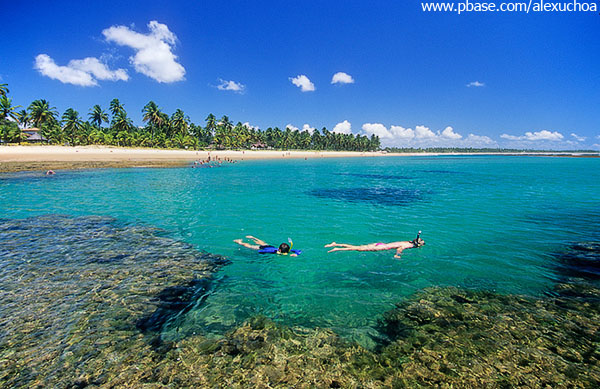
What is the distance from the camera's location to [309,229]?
1630 centimetres

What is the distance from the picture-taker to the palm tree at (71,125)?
3305 inches

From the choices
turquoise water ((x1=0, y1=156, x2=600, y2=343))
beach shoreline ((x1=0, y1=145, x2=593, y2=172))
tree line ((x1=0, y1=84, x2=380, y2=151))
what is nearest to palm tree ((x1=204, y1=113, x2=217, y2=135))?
tree line ((x1=0, y1=84, x2=380, y2=151))

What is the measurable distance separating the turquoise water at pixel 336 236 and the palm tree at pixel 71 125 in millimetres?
69325

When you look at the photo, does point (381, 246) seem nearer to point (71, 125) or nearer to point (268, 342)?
point (268, 342)

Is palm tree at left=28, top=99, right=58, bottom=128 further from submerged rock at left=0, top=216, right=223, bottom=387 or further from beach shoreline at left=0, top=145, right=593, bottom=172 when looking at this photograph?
submerged rock at left=0, top=216, right=223, bottom=387

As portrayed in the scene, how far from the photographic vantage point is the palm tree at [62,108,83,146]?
83.9 m

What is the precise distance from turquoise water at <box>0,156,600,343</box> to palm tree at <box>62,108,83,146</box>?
69.3m

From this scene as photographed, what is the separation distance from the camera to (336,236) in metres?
15.1

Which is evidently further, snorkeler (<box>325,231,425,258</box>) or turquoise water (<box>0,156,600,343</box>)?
snorkeler (<box>325,231,425,258</box>)

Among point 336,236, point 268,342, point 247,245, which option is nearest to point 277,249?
point 247,245

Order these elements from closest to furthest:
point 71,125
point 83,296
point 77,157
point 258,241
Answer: point 83,296 < point 258,241 < point 77,157 < point 71,125

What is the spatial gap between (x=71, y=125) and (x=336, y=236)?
106066mm

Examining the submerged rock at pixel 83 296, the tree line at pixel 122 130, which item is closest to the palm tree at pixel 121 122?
the tree line at pixel 122 130

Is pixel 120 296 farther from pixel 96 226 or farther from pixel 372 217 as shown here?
pixel 372 217
